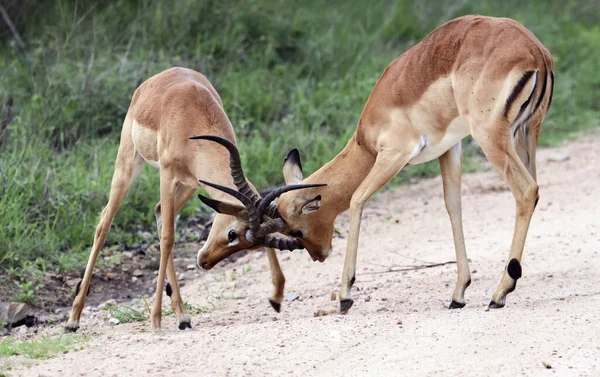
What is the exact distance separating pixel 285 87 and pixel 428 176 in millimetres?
2044

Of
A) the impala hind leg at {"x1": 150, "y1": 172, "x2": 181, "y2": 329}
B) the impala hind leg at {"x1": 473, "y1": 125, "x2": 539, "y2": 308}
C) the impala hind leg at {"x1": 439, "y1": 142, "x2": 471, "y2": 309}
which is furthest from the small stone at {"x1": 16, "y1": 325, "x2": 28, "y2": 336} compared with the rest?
the impala hind leg at {"x1": 473, "y1": 125, "x2": 539, "y2": 308}

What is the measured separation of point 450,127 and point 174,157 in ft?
5.85

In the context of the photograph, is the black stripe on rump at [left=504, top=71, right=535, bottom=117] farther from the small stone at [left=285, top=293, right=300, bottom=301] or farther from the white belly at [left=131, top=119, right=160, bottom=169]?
the white belly at [left=131, top=119, right=160, bottom=169]

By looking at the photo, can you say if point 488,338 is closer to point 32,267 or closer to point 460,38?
point 460,38

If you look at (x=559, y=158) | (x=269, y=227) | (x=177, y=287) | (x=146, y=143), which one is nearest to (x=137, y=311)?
(x=177, y=287)

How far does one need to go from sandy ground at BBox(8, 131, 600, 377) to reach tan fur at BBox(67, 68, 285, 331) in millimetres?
329

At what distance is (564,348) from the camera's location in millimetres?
4492

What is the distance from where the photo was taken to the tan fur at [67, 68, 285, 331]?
5.81 m

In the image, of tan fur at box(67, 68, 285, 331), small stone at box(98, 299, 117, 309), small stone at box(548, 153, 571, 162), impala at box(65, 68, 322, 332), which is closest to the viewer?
impala at box(65, 68, 322, 332)

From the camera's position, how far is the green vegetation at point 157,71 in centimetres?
773

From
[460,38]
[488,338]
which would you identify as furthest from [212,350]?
[460,38]

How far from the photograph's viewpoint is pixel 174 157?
19.6 ft

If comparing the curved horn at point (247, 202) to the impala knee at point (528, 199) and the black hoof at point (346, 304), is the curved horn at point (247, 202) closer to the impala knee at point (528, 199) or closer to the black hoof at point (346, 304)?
the black hoof at point (346, 304)

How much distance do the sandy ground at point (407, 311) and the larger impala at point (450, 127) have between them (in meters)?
0.42
